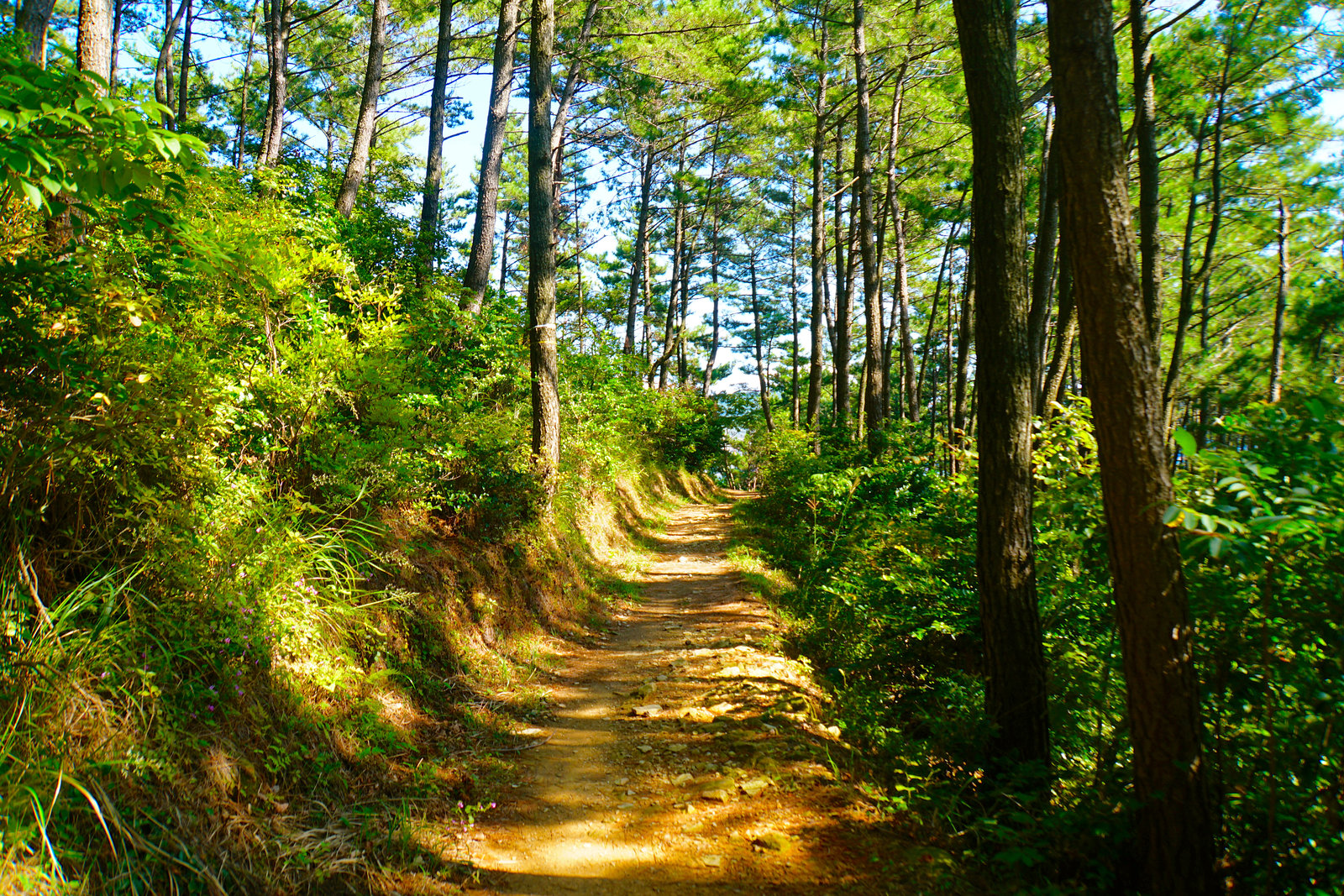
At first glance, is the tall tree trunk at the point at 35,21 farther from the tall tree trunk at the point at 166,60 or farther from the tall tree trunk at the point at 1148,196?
the tall tree trunk at the point at 166,60

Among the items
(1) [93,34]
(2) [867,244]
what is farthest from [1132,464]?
(2) [867,244]

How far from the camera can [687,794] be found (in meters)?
A: 3.91

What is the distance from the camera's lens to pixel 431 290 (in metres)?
8.07

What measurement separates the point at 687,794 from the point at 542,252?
6543 mm

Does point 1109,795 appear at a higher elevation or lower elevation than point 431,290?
lower

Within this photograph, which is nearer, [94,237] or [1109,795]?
[1109,795]

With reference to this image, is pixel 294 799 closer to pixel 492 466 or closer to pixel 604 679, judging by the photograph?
pixel 604 679

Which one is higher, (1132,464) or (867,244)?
(867,244)

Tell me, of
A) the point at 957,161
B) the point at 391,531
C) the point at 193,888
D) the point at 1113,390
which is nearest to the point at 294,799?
the point at 193,888

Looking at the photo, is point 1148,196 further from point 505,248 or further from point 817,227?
point 505,248

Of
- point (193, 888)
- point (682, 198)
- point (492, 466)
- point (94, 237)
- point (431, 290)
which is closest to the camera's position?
point (193, 888)

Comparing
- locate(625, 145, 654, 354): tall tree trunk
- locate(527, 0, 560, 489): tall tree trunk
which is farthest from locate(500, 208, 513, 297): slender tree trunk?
locate(527, 0, 560, 489): tall tree trunk

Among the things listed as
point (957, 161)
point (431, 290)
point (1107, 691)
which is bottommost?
point (1107, 691)

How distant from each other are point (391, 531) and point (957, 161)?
15.8 metres
